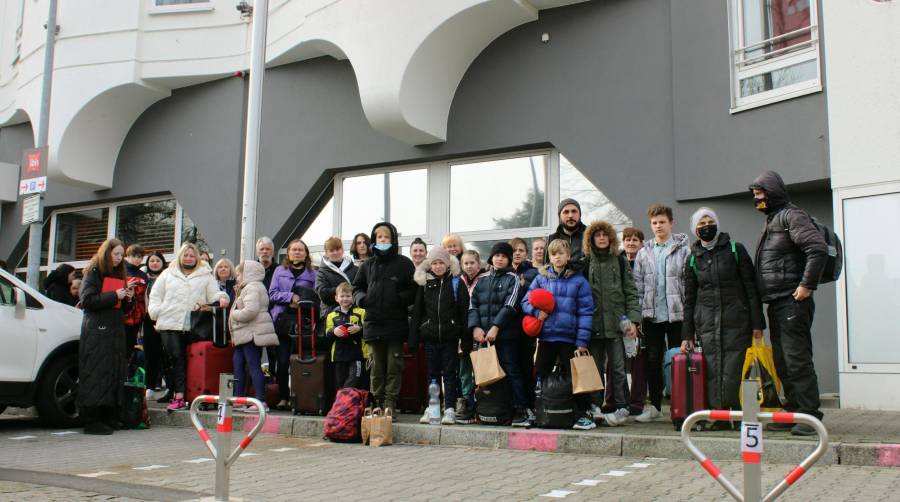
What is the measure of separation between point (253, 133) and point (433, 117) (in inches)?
111

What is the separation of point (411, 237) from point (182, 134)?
5248 millimetres

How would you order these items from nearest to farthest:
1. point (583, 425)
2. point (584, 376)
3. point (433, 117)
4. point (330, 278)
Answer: point (584, 376), point (583, 425), point (330, 278), point (433, 117)

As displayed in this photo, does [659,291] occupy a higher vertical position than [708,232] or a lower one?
lower

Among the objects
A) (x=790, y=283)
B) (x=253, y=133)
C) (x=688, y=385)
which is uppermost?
(x=253, y=133)

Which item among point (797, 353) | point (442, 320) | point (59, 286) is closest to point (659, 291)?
point (797, 353)

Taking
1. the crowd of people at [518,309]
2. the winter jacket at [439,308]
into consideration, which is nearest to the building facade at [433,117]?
the crowd of people at [518,309]

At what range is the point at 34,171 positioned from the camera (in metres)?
12.3

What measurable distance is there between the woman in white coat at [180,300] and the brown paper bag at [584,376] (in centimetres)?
438

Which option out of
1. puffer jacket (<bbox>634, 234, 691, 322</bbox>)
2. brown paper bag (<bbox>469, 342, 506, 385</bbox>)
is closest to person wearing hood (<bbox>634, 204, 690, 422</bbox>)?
puffer jacket (<bbox>634, 234, 691, 322</bbox>)

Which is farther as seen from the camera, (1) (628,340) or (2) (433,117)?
(2) (433,117)

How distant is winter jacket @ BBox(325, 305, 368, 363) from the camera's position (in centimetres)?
888

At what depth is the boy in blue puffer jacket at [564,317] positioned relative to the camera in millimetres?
7652

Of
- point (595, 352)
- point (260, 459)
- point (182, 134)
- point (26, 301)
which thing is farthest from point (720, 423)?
point (182, 134)

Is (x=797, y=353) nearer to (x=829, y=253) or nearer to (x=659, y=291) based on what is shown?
(x=829, y=253)
